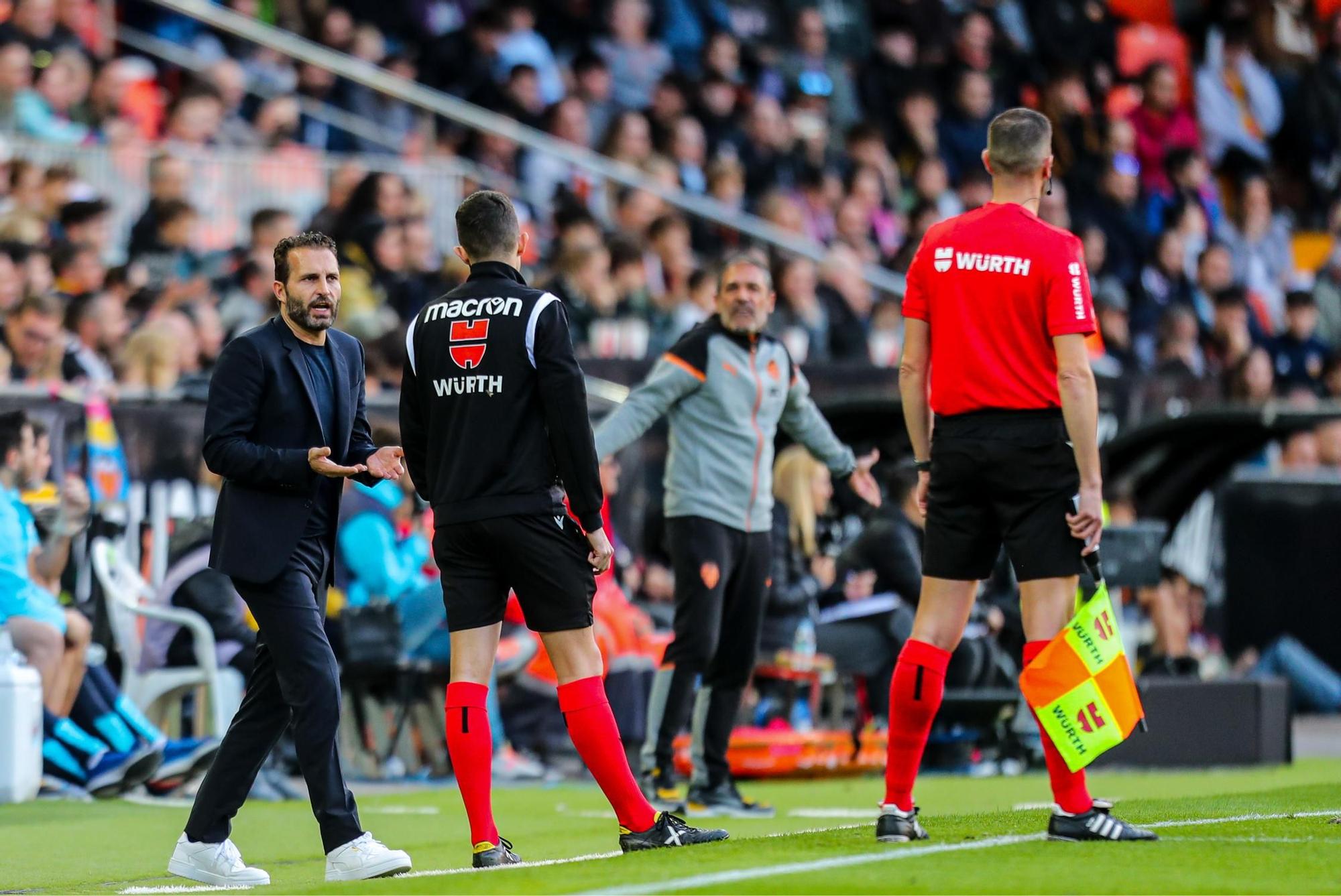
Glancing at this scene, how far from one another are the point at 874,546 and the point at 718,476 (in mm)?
3163

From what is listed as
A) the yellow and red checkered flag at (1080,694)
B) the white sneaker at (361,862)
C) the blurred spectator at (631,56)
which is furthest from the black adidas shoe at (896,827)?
the blurred spectator at (631,56)

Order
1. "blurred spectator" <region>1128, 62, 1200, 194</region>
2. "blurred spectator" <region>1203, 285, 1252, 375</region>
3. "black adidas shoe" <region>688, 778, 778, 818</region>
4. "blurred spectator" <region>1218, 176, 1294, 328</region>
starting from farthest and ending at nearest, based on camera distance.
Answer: "blurred spectator" <region>1128, 62, 1200, 194</region>, "blurred spectator" <region>1218, 176, 1294, 328</region>, "blurred spectator" <region>1203, 285, 1252, 375</region>, "black adidas shoe" <region>688, 778, 778, 818</region>

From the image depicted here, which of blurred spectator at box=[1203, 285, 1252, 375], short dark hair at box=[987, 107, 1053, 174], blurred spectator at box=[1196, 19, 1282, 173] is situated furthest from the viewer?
blurred spectator at box=[1196, 19, 1282, 173]

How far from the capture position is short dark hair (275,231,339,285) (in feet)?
23.7

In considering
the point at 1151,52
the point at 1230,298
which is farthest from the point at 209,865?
the point at 1151,52

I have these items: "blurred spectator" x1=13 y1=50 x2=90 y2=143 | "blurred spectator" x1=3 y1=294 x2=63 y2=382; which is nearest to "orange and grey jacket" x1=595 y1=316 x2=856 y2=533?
"blurred spectator" x1=3 y1=294 x2=63 y2=382

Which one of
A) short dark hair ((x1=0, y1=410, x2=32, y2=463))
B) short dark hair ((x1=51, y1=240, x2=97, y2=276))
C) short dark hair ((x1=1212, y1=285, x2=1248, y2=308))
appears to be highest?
short dark hair ((x1=1212, y1=285, x2=1248, y2=308))

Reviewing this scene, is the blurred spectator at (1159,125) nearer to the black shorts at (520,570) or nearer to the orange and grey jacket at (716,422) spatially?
the orange and grey jacket at (716,422)

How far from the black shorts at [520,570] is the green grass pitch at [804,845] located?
78cm

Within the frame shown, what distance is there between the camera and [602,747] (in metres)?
7.00

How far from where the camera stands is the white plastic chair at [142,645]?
1135 cm

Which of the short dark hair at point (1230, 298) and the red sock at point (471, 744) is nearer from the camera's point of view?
the red sock at point (471, 744)

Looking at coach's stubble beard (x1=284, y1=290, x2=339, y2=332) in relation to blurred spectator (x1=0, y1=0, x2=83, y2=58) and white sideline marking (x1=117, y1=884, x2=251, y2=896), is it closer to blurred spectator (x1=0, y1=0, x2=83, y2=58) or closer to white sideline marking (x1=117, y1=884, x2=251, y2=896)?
white sideline marking (x1=117, y1=884, x2=251, y2=896)

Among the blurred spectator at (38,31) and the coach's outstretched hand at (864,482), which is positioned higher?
the blurred spectator at (38,31)
